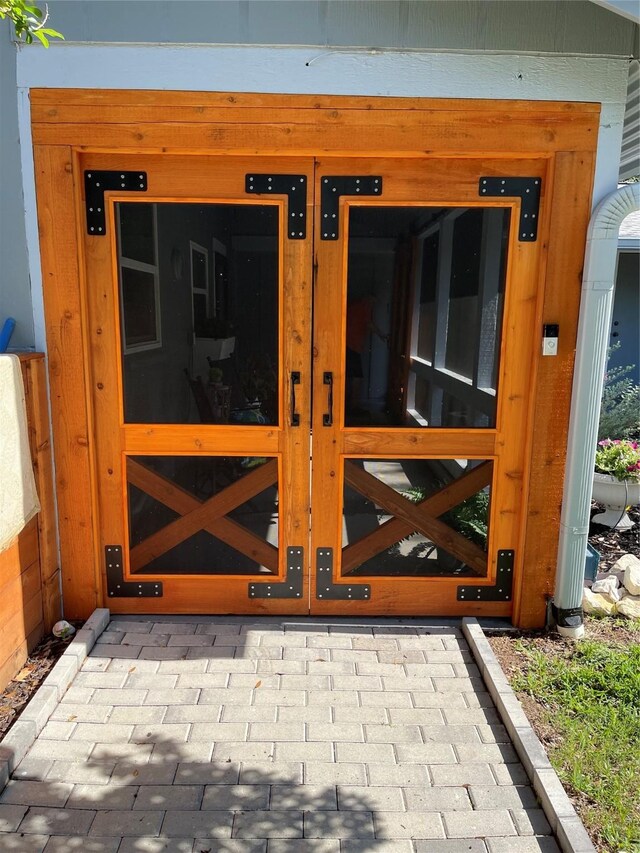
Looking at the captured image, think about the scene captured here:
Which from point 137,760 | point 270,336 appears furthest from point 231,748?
point 270,336

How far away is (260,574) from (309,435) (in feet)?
2.81

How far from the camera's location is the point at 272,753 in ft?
8.36

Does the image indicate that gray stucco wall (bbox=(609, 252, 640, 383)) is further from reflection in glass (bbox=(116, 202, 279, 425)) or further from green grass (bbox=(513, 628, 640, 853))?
reflection in glass (bbox=(116, 202, 279, 425))

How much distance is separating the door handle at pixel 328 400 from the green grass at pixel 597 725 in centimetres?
157

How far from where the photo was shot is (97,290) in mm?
3270

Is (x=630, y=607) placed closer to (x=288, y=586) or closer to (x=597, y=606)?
(x=597, y=606)

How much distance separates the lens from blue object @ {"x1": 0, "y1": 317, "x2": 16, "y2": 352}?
319cm

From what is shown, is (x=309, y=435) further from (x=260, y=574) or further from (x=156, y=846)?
(x=156, y=846)

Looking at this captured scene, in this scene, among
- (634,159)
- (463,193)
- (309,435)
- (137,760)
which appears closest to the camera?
(137,760)

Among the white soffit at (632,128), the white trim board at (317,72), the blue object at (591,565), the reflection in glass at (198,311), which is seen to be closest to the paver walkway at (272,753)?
the blue object at (591,565)

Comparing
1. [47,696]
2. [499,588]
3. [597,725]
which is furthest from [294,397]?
[597,725]

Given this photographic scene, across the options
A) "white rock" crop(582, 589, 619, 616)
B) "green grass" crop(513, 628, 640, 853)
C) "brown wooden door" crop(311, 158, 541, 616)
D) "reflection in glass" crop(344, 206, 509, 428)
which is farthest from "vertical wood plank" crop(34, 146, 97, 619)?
"white rock" crop(582, 589, 619, 616)

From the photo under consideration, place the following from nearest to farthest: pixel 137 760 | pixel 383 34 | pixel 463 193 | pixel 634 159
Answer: pixel 137 760
pixel 383 34
pixel 463 193
pixel 634 159

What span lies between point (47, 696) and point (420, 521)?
2.04m
